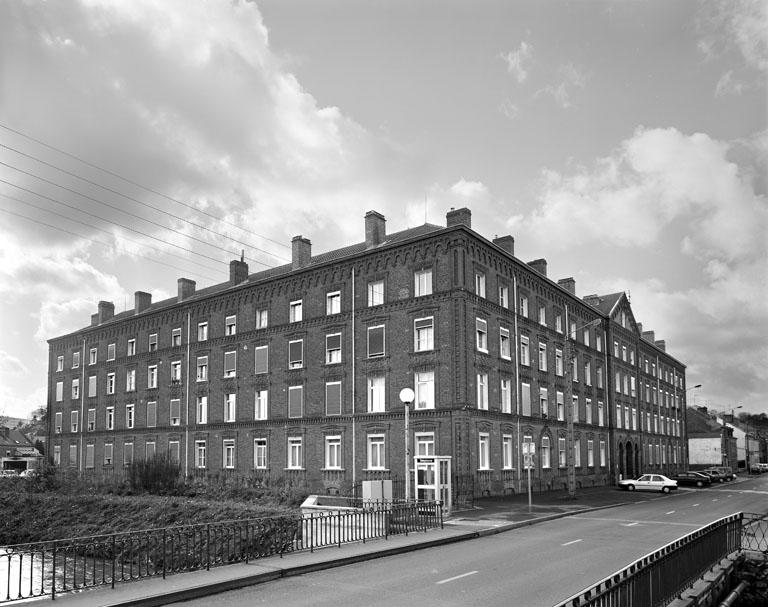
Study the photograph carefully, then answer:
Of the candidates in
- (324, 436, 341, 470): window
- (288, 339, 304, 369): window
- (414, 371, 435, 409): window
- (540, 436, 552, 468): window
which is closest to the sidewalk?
(414, 371, 435, 409): window

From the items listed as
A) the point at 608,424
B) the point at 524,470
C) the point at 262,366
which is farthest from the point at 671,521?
the point at 608,424

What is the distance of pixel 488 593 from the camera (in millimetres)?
12875

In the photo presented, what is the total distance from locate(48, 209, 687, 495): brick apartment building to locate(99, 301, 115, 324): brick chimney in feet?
10.5

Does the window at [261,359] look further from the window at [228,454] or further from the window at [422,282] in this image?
the window at [422,282]

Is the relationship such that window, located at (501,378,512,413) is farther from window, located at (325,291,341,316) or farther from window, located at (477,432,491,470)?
window, located at (325,291,341,316)

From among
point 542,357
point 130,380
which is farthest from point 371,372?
point 130,380

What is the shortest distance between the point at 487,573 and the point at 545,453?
2998 cm

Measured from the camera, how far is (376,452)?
37906 mm

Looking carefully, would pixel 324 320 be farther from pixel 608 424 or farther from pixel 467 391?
pixel 608 424

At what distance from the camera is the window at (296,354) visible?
141 feet

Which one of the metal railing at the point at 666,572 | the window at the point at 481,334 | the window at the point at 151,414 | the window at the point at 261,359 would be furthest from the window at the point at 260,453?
the metal railing at the point at 666,572

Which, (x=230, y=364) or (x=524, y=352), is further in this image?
(x=230, y=364)

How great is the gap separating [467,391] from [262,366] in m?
16.0

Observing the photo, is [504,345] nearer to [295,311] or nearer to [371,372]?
[371,372]
